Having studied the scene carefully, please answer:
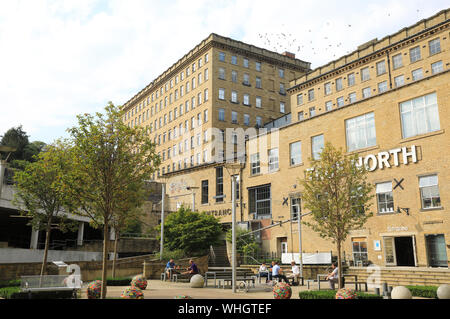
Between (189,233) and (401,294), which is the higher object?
(189,233)

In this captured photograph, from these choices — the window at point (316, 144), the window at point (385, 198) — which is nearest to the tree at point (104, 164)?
the window at point (385, 198)

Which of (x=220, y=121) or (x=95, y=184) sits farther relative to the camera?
(x=220, y=121)

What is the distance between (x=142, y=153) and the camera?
1557 centimetres

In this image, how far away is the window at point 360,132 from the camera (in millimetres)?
28766

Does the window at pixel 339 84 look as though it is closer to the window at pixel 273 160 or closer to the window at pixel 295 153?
the window at pixel 273 160

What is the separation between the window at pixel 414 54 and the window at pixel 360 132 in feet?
59.3

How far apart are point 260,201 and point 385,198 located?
13.3 metres

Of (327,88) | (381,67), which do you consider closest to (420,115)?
(381,67)

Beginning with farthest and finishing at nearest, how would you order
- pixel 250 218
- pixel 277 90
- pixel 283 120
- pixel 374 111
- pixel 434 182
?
pixel 277 90, pixel 283 120, pixel 250 218, pixel 374 111, pixel 434 182

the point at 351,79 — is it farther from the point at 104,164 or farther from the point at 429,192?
the point at 104,164

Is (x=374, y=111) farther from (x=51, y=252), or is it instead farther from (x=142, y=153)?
(x=51, y=252)

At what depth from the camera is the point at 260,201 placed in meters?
37.7

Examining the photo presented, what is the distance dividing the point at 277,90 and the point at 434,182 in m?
44.3
